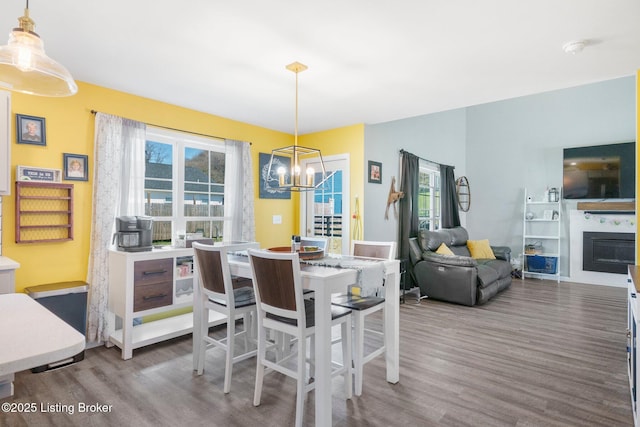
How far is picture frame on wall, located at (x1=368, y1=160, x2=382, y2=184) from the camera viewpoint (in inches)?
192

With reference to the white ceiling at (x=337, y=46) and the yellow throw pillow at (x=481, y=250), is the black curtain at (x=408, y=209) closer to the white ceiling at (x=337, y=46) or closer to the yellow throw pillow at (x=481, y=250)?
the yellow throw pillow at (x=481, y=250)

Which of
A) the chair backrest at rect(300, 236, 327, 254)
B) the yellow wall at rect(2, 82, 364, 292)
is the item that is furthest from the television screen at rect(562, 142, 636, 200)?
the yellow wall at rect(2, 82, 364, 292)

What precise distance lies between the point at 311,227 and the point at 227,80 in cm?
268

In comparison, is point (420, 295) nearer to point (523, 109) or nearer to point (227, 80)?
point (227, 80)

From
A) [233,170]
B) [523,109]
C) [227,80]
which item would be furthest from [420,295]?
[523,109]

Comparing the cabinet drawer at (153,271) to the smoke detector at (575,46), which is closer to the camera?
the smoke detector at (575,46)

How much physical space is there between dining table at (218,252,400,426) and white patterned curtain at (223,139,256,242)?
1640 mm

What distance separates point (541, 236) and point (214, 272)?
6.37m

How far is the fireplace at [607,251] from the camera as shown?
19.1 feet

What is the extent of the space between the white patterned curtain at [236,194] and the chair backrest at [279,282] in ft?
7.70

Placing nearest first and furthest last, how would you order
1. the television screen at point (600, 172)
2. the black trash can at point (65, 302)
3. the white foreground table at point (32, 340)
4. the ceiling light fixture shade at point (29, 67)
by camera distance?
the white foreground table at point (32, 340) < the ceiling light fixture shade at point (29, 67) < the black trash can at point (65, 302) < the television screen at point (600, 172)

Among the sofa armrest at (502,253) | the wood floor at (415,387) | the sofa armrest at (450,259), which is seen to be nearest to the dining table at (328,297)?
the wood floor at (415,387)

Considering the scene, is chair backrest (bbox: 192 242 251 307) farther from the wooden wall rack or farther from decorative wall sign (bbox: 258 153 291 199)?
decorative wall sign (bbox: 258 153 291 199)

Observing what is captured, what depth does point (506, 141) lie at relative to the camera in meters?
7.21
